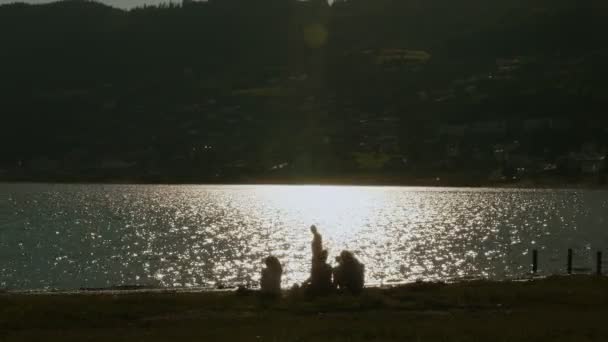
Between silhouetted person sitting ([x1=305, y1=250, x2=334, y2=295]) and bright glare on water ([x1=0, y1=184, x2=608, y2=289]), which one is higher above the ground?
silhouetted person sitting ([x1=305, y1=250, x2=334, y2=295])

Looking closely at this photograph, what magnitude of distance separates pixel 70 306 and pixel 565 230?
337 ft

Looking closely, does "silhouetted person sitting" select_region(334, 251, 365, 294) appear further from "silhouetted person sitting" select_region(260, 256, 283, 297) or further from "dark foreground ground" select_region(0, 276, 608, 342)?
"silhouetted person sitting" select_region(260, 256, 283, 297)

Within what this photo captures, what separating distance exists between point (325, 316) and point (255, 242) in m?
72.2

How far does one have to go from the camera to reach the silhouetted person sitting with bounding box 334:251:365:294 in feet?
119

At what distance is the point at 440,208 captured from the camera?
18400cm

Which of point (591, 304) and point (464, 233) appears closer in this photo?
point (591, 304)

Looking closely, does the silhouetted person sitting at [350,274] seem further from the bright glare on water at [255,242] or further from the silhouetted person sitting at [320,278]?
the bright glare on water at [255,242]

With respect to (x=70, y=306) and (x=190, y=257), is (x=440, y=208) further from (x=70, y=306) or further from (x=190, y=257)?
(x=70, y=306)

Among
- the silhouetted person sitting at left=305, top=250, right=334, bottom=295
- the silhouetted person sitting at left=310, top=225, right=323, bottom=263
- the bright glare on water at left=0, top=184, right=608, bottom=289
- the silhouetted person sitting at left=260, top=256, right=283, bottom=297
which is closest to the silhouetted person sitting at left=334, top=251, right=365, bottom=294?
the silhouetted person sitting at left=305, top=250, right=334, bottom=295

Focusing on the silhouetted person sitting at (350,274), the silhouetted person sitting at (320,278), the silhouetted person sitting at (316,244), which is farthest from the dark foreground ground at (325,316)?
the silhouetted person sitting at (316,244)

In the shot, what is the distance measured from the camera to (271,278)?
3619 centimetres

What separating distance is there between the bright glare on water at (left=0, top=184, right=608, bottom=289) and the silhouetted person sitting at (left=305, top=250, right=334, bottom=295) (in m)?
25.8

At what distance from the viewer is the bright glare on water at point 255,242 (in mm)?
70750

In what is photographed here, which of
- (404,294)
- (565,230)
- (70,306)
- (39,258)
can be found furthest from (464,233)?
(70,306)
